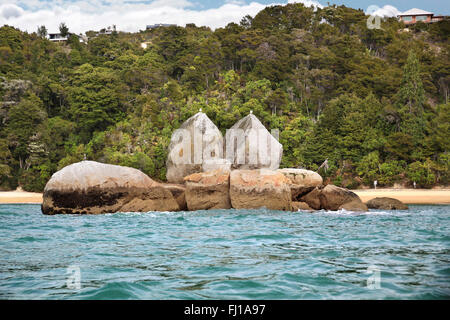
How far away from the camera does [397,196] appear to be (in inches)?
889

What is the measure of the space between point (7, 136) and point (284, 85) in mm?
20555

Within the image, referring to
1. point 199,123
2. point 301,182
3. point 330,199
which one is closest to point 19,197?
point 199,123

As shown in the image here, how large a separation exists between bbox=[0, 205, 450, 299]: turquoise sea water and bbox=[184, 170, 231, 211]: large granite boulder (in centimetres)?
447

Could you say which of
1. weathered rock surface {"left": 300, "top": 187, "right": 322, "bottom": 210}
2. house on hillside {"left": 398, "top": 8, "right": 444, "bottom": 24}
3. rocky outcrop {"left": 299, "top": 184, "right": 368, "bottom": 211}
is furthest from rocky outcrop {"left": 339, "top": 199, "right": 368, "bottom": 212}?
house on hillside {"left": 398, "top": 8, "right": 444, "bottom": 24}

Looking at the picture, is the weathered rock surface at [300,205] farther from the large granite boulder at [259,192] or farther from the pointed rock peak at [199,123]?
the pointed rock peak at [199,123]

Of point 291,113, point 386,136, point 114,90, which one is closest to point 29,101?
point 114,90

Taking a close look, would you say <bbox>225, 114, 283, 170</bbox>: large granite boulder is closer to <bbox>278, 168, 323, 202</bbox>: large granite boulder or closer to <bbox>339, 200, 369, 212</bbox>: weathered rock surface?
<bbox>278, 168, 323, 202</bbox>: large granite boulder

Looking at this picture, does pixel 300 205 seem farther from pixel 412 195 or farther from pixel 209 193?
pixel 412 195

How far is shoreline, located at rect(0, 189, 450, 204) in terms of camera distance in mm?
21672

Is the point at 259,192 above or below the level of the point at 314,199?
above

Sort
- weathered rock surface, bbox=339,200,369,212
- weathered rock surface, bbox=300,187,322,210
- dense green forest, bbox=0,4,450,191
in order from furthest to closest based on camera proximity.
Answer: dense green forest, bbox=0,4,450,191
weathered rock surface, bbox=300,187,322,210
weathered rock surface, bbox=339,200,369,212

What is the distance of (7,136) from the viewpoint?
31359 millimetres

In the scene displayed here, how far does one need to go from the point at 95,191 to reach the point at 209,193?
4.00 m
